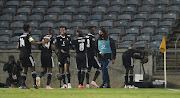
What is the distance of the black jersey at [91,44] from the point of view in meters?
13.2

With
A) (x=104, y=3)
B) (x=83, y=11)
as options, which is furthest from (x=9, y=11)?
(x=104, y=3)

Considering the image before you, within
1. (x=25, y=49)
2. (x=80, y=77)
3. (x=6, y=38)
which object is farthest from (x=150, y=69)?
(x=6, y=38)

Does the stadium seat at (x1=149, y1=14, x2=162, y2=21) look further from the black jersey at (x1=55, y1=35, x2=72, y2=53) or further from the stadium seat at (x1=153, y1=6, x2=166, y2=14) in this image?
the black jersey at (x1=55, y1=35, x2=72, y2=53)

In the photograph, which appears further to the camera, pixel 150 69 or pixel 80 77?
pixel 150 69

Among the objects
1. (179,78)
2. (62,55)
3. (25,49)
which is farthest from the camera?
(179,78)

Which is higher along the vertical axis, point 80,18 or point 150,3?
point 150,3

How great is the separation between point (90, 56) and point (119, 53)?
3.84 m

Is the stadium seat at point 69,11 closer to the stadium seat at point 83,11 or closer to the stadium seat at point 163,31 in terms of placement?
the stadium seat at point 83,11

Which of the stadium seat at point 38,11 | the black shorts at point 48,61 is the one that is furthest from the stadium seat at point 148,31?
the black shorts at point 48,61

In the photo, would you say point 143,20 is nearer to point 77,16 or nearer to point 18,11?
point 77,16

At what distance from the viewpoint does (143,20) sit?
2158cm

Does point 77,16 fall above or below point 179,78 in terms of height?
above

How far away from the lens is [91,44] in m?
13.3

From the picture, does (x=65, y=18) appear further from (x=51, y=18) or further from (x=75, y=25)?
(x=75, y=25)
